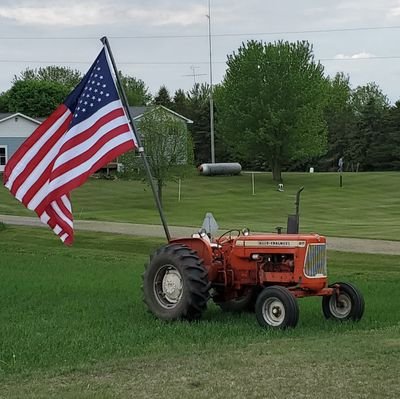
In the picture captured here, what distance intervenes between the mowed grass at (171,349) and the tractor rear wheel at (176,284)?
0.22 meters

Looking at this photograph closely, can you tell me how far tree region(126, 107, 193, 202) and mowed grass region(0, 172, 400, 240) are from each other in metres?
2.28

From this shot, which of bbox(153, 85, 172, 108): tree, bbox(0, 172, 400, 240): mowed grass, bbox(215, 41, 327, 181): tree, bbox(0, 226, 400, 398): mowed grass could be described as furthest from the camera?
bbox(153, 85, 172, 108): tree

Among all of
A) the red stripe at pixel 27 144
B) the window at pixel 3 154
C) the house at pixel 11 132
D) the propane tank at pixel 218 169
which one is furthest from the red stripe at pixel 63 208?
the propane tank at pixel 218 169

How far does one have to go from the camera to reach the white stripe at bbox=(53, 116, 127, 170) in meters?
10.3

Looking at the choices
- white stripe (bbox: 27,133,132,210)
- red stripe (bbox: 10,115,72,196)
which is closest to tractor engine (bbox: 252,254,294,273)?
white stripe (bbox: 27,133,132,210)

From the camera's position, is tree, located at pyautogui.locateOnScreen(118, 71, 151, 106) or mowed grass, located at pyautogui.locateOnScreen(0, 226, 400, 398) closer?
mowed grass, located at pyautogui.locateOnScreen(0, 226, 400, 398)

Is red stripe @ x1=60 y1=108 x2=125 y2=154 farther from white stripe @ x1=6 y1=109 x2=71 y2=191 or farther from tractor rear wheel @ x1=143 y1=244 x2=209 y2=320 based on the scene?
tractor rear wheel @ x1=143 y1=244 x2=209 y2=320

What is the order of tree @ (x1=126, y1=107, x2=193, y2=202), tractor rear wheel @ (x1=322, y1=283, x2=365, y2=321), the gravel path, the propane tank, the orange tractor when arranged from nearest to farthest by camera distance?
1. the orange tractor
2. tractor rear wheel @ (x1=322, y1=283, x2=365, y2=321)
3. the gravel path
4. tree @ (x1=126, y1=107, x2=193, y2=202)
5. the propane tank

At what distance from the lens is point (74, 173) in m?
10.3

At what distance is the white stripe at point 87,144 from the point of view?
33.9 feet

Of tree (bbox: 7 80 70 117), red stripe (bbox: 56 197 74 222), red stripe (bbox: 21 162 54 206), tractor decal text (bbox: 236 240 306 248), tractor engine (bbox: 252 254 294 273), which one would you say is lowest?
tractor engine (bbox: 252 254 294 273)

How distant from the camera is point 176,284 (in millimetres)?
10641

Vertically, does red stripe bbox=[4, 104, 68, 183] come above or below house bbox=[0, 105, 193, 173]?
below

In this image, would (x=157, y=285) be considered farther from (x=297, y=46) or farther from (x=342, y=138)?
(x=342, y=138)
